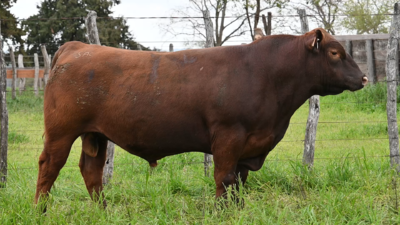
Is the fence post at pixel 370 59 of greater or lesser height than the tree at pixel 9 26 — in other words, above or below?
below

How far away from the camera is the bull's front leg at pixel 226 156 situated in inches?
164

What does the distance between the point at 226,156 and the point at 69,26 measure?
85.2 feet

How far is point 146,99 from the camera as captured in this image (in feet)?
14.3

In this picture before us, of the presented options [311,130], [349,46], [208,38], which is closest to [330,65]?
[311,130]

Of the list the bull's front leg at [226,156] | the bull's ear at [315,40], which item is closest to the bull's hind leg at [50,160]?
the bull's front leg at [226,156]

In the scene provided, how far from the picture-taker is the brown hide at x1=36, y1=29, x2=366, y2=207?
423cm

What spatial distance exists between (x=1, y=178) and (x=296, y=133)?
5.94 m

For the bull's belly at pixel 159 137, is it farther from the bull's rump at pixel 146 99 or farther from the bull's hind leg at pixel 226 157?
the bull's hind leg at pixel 226 157

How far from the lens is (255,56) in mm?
4418

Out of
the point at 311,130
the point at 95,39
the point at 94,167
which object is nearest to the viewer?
the point at 94,167

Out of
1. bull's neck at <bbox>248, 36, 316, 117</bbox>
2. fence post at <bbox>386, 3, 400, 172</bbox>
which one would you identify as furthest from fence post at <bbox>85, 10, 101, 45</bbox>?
fence post at <bbox>386, 3, 400, 172</bbox>

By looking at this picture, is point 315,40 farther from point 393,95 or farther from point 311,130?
point 393,95

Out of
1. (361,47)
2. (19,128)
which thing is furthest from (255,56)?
(361,47)

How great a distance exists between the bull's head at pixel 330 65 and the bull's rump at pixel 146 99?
0.75m
